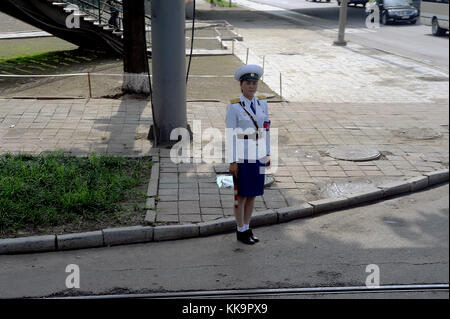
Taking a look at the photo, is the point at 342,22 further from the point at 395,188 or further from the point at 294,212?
the point at 294,212

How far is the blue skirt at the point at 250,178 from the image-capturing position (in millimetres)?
6074

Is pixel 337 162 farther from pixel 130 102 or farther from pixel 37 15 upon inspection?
pixel 37 15

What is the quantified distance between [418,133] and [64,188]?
6452 millimetres

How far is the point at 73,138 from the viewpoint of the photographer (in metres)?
9.82

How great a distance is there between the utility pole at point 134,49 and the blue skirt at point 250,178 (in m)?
7.76

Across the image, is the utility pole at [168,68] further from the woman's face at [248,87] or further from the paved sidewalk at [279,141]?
the woman's face at [248,87]

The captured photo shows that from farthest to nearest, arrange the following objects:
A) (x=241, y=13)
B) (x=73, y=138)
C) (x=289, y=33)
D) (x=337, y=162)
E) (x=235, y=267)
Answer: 1. (x=241, y=13)
2. (x=289, y=33)
3. (x=73, y=138)
4. (x=337, y=162)
5. (x=235, y=267)

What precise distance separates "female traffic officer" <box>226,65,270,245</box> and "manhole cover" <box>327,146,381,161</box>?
10.8 ft

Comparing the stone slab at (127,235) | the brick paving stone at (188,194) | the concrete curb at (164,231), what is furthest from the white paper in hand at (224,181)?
the stone slab at (127,235)

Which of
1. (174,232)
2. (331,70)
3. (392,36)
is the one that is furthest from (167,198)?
(392,36)

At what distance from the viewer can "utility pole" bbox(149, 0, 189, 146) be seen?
31.1 feet

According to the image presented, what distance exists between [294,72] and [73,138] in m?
9.70

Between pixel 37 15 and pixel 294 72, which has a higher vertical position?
pixel 37 15
